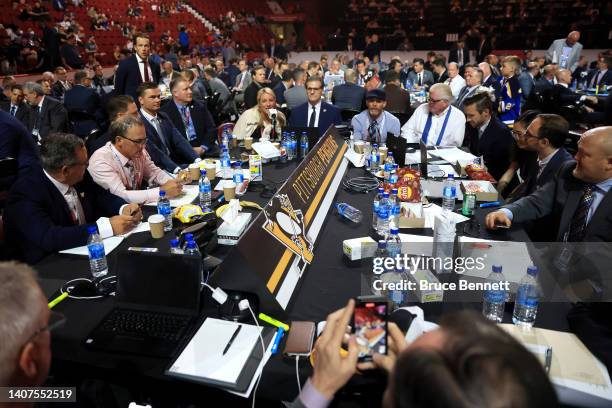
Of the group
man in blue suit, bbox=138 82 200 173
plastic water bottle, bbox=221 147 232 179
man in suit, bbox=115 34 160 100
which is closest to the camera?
plastic water bottle, bbox=221 147 232 179

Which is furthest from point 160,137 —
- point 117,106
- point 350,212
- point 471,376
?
point 471,376

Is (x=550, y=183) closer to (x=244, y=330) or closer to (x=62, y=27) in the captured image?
(x=244, y=330)

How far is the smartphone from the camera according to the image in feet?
3.97

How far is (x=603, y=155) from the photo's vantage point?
82.5 inches

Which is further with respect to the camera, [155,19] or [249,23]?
[249,23]

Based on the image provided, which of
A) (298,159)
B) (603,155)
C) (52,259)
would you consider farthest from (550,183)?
(52,259)

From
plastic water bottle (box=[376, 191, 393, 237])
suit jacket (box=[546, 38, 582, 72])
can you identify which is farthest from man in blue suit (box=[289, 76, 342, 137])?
suit jacket (box=[546, 38, 582, 72])

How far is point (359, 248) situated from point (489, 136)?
8.16ft

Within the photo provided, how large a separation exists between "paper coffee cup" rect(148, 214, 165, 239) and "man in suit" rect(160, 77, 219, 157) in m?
2.07

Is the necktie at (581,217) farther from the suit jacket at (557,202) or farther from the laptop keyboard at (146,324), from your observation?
the laptop keyboard at (146,324)

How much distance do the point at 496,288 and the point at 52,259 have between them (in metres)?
2.10

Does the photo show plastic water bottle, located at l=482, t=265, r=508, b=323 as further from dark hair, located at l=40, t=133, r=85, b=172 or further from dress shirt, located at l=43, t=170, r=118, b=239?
dark hair, located at l=40, t=133, r=85, b=172

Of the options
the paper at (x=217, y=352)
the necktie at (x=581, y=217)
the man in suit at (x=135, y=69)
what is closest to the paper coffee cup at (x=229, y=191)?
the paper at (x=217, y=352)

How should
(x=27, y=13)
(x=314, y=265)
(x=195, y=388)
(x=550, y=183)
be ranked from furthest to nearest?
(x=27, y=13) < (x=550, y=183) < (x=314, y=265) < (x=195, y=388)
